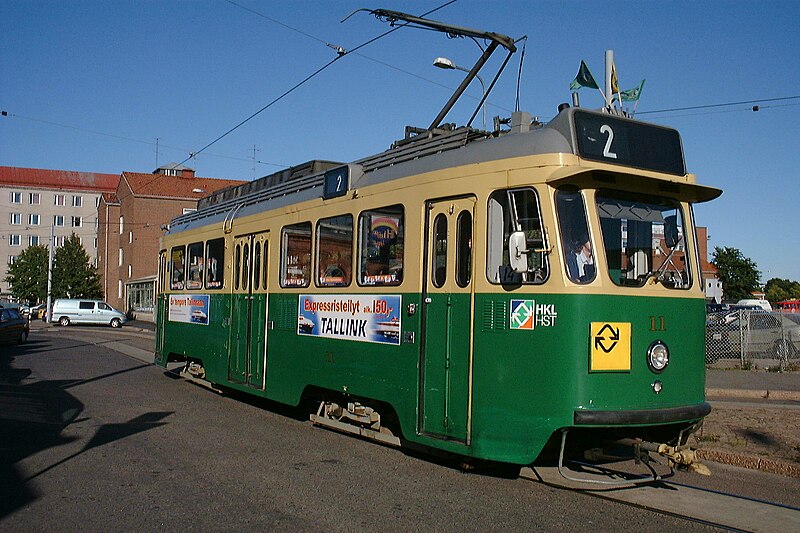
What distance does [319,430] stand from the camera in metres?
10.5

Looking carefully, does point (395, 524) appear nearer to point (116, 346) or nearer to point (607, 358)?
point (607, 358)

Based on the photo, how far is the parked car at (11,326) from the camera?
85.2 feet

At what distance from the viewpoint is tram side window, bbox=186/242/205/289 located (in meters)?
14.2

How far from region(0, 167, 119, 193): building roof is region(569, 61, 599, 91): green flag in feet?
301

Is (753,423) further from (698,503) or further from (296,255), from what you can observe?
(296,255)

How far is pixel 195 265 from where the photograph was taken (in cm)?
1453

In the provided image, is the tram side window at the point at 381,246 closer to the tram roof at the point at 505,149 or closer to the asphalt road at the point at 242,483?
the tram roof at the point at 505,149

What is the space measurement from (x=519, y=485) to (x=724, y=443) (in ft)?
11.7

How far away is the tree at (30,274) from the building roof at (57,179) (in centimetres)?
2171

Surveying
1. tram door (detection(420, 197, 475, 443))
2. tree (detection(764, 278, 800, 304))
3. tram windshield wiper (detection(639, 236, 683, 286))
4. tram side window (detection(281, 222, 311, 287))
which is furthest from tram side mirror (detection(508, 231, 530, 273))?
tree (detection(764, 278, 800, 304))

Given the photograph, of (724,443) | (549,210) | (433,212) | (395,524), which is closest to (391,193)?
(433,212)

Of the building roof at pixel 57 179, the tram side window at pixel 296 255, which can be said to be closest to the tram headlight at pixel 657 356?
the tram side window at pixel 296 255

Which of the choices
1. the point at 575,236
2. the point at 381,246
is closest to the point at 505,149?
the point at 575,236

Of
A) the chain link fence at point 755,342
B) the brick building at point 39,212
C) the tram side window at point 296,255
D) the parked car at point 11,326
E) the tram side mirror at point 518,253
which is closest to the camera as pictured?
the tram side mirror at point 518,253
